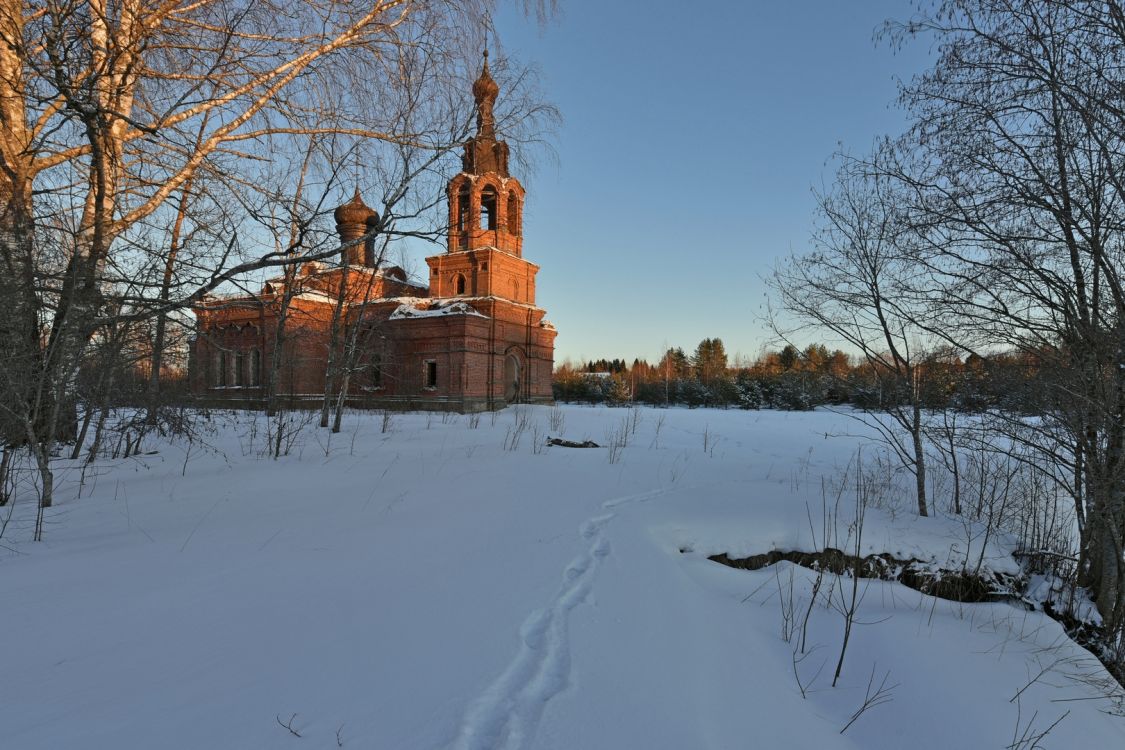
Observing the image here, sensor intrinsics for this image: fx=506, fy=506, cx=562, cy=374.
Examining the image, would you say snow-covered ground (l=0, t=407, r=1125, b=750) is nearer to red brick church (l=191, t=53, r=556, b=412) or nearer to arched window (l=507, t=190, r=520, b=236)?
red brick church (l=191, t=53, r=556, b=412)

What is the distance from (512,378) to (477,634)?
25355 millimetres

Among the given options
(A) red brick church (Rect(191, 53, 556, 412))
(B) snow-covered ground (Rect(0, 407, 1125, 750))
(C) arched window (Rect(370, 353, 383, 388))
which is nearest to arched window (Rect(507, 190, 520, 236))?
(A) red brick church (Rect(191, 53, 556, 412))

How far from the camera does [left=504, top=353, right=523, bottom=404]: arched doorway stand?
27.1 meters

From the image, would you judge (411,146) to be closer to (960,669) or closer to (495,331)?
(960,669)

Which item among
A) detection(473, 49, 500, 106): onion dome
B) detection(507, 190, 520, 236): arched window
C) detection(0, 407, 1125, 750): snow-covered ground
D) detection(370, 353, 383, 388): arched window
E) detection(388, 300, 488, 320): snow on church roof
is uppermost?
detection(507, 190, 520, 236): arched window

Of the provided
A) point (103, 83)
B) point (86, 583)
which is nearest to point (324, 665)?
point (86, 583)

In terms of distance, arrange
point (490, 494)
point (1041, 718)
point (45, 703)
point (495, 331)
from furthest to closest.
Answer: point (495, 331)
point (490, 494)
point (1041, 718)
point (45, 703)

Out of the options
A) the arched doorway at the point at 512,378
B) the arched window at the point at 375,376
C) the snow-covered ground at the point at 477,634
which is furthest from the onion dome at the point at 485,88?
the arched window at the point at 375,376

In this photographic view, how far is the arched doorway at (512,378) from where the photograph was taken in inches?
1069

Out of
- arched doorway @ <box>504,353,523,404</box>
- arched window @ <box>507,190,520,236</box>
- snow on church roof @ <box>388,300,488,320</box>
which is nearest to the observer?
arched window @ <box>507,190,520,236</box>

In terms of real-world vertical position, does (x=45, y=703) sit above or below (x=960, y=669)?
above

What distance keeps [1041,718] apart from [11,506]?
7.69 meters

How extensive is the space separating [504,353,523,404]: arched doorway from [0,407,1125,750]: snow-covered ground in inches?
850

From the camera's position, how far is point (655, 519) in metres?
4.95
